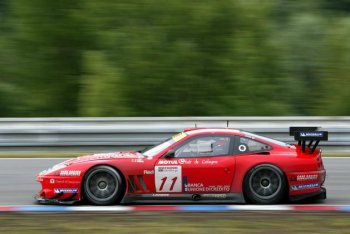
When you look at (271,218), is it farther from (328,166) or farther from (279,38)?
(279,38)

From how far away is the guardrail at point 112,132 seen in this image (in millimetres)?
13477

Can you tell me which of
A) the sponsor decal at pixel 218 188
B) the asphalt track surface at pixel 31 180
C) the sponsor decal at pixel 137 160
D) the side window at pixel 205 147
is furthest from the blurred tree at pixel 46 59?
the sponsor decal at pixel 218 188

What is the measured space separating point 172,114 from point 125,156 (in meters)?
7.75

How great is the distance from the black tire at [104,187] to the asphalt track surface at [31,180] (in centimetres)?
89

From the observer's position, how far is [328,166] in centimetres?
1134

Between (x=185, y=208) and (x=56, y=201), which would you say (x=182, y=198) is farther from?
(x=56, y=201)

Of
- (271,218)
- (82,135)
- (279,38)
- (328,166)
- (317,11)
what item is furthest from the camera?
(317,11)

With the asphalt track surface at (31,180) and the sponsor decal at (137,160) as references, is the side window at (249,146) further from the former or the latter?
the sponsor decal at (137,160)

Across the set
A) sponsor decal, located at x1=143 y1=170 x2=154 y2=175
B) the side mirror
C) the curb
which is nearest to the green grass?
the curb

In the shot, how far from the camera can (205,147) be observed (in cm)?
820

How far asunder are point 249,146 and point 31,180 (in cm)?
375

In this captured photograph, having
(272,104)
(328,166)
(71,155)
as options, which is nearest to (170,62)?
(272,104)

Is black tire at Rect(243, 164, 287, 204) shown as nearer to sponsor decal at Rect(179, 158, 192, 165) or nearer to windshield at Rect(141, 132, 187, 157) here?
sponsor decal at Rect(179, 158, 192, 165)

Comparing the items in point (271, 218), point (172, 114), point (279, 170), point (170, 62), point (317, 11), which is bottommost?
point (271, 218)
